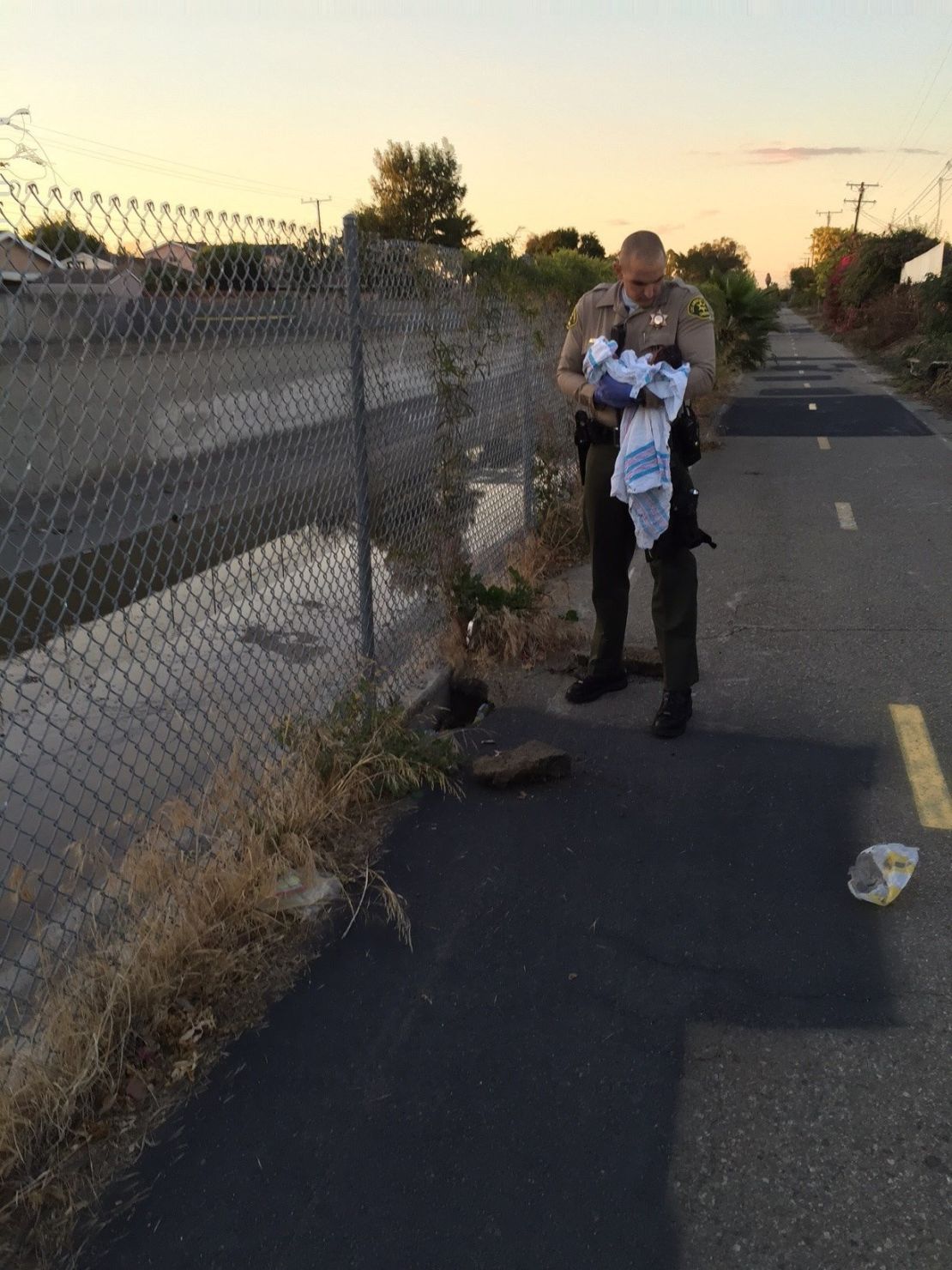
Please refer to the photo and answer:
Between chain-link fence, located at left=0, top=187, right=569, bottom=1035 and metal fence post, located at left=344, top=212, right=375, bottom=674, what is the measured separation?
0.4 inches

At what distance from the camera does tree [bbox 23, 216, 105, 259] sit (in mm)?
2553

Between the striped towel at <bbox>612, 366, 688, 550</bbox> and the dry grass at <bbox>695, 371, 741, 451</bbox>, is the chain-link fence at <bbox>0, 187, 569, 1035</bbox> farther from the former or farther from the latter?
the dry grass at <bbox>695, 371, 741, 451</bbox>

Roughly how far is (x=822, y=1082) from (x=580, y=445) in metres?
3.06

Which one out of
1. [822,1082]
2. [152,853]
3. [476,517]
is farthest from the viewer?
[476,517]

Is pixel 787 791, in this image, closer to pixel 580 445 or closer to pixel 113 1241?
pixel 580 445

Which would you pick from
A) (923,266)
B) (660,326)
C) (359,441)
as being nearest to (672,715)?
(660,326)

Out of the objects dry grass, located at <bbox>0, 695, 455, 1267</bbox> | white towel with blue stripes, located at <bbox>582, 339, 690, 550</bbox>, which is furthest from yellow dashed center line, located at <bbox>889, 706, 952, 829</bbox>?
dry grass, located at <bbox>0, 695, 455, 1267</bbox>

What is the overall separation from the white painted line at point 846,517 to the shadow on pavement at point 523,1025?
204 inches

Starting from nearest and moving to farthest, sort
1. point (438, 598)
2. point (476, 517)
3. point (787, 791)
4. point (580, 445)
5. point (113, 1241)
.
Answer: point (113, 1241) < point (787, 791) < point (580, 445) < point (438, 598) < point (476, 517)

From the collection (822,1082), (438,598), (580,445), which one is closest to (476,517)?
(438,598)

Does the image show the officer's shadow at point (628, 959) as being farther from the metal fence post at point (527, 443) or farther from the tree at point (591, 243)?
the tree at point (591, 243)

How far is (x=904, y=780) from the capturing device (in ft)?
14.1

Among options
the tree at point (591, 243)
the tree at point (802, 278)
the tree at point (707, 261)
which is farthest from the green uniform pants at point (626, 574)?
the tree at point (802, 278)

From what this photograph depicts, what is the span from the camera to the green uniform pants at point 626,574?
469 centimetres
